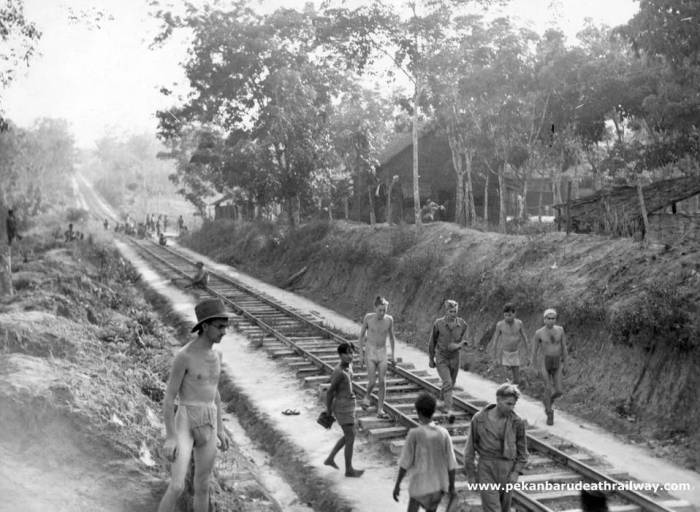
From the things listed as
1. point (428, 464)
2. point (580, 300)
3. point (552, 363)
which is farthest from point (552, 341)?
point (428, 464)

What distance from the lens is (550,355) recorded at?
10133 mm

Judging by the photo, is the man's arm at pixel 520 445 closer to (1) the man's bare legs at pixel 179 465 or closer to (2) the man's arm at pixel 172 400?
(1) the man's bare legs at pixel 179 465

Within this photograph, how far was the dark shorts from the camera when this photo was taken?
1016 cm

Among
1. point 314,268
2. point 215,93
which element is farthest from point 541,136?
point 215,93

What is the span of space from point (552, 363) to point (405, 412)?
2.33m

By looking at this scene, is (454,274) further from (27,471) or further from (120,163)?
(120,163)

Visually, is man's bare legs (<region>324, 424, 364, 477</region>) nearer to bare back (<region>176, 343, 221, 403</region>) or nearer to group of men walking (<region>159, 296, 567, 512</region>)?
group of men walking (<region>159, 296, 567, 512</region>)

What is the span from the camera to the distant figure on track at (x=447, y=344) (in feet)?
32.0

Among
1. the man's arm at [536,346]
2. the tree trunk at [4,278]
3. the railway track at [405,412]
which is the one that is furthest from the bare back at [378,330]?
the tree trunk at [4,278]

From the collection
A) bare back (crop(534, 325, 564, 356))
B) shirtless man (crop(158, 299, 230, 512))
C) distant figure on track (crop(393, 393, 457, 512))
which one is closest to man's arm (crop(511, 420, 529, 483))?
distant figure on track (crop(393, 393, 457, 512))

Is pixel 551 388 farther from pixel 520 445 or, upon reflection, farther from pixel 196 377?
pixel 196 377

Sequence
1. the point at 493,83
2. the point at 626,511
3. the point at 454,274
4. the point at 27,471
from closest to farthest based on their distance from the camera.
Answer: the point at 27,471
the point at 626,511
the point at 454,274
the point at 493,83

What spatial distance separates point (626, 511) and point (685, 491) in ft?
4.52

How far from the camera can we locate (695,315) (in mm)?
10508
